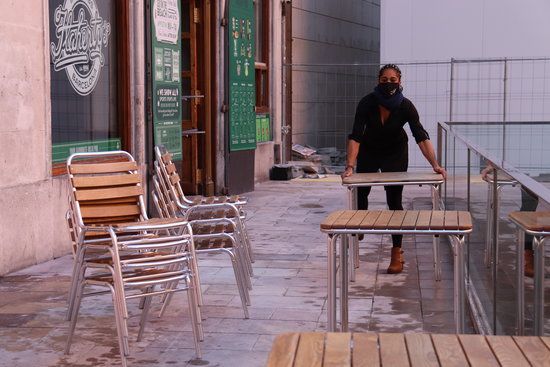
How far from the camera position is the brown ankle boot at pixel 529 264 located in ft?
10.1

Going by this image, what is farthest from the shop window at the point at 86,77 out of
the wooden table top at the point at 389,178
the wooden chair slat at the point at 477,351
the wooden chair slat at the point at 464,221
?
the wooden chair slat at the point at 477,351

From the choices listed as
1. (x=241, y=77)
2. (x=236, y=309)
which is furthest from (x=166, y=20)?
(x=236, y=309)

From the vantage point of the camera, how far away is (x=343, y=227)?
4.10 m

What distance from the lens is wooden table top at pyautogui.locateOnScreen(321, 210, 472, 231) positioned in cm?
410

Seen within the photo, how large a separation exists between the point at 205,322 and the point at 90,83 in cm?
364

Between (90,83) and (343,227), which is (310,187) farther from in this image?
(343,227)

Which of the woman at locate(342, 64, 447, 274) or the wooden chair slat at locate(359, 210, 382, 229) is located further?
the woman at locate(342, 64, 447, 274)

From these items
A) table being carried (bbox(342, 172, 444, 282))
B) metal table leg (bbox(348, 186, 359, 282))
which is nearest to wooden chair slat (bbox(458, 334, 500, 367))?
table being carried (bbox(342, 172, 444, 282))

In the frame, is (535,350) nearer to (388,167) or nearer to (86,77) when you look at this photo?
(388,167)

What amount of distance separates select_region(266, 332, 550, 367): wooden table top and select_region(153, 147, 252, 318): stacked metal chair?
2.88 m

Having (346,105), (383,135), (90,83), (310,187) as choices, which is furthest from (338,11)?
(383,135)

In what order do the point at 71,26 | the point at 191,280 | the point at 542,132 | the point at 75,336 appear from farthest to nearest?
the point at 542,132 < the point at 71,26 < the point at 75,336 < the point at 191,280

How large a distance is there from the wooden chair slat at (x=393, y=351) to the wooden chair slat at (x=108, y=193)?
2.75m

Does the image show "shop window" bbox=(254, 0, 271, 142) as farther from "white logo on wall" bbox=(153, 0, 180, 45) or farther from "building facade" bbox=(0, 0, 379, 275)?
"white logo on wall" bbox=(153, 0, 180, 45)
